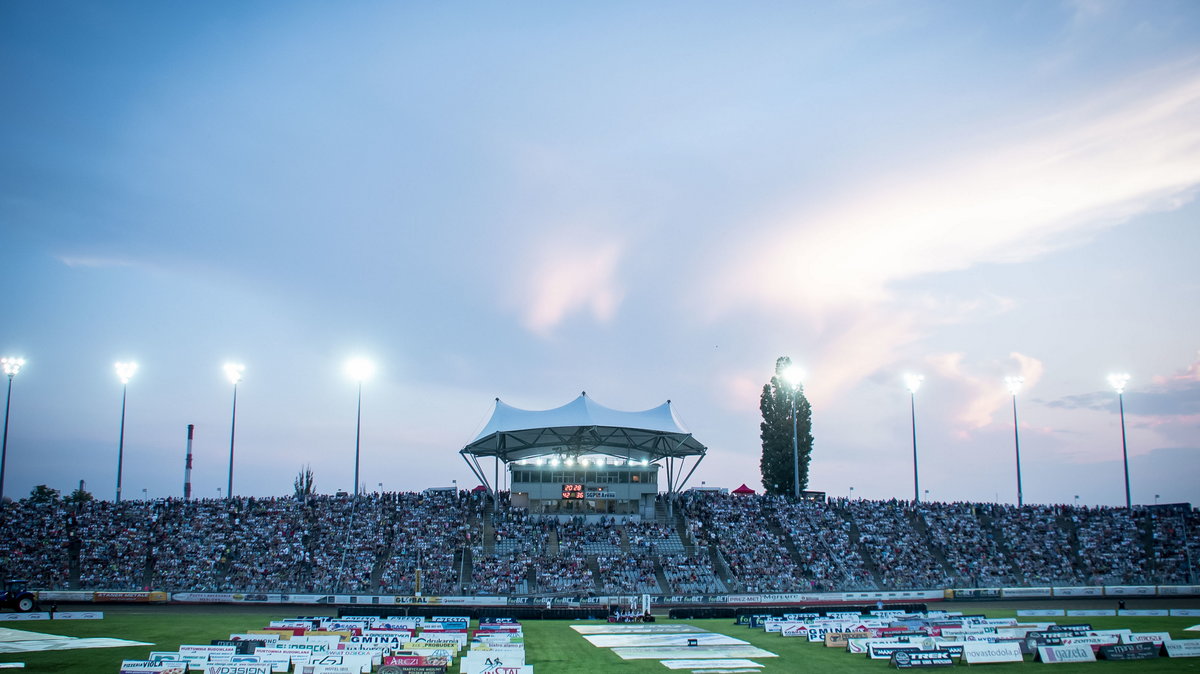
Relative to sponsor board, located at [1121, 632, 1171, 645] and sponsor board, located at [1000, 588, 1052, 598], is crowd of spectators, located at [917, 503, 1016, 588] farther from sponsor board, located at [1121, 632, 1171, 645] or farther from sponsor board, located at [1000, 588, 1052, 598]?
sponsor board, located at [1121, 632, 1171, 645]

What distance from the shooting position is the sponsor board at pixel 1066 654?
1143 inches

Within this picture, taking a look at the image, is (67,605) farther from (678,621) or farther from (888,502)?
(888,502)

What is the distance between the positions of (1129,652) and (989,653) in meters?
5.06

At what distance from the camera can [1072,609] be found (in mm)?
52344

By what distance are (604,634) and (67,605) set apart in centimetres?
3539

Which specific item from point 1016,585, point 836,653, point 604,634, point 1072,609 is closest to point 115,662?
point 604,634

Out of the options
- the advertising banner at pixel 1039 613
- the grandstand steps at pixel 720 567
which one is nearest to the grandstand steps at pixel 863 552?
the grandstand steps at pixel 720 567

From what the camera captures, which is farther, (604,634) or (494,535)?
(494,535)

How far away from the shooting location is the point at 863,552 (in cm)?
6562

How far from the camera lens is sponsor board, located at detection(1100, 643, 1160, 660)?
2941 cm

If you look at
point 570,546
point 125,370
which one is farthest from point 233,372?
point 570,546

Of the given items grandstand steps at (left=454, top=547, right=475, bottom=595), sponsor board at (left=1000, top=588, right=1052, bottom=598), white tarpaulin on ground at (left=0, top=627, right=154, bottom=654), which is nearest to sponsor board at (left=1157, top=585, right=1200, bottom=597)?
sponsor board at (left=1000, top=588, right=1052, bottom=598)

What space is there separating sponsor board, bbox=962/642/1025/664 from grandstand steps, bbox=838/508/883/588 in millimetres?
31834

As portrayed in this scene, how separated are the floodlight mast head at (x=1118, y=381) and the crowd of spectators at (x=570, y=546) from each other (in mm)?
10143
